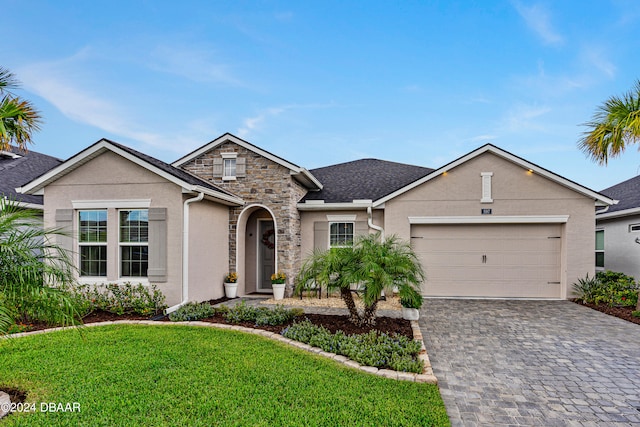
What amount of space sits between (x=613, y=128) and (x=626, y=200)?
221 inches

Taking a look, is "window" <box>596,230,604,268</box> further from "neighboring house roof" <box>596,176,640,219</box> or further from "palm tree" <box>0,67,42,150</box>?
"palm tree" <box>0,67,42,150</box>

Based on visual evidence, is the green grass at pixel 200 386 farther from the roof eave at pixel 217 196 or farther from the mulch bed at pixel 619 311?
the mulch bed at pixel 619 311

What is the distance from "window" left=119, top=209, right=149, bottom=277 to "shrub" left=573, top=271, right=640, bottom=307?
12.4 metres

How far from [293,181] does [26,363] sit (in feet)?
25.7

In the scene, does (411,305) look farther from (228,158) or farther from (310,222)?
(228,158)

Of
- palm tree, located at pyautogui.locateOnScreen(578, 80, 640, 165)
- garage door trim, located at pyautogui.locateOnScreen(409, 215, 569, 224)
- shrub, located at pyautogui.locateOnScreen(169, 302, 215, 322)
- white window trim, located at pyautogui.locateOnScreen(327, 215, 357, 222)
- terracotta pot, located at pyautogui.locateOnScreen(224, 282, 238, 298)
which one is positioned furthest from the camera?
white window trim, located at pyautogui.locateOnScreen(327, 215, 357, 222)

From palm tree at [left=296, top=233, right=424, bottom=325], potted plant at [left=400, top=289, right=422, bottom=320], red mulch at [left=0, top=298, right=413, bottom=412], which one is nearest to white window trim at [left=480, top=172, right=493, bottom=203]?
potted plant at [left=400, top=289, right=422, bottom=320]

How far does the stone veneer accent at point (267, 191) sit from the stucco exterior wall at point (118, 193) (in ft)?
8.36

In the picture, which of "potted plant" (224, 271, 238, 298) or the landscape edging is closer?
the landscape edging

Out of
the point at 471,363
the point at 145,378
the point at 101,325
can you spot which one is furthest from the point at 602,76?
the point at 101,325

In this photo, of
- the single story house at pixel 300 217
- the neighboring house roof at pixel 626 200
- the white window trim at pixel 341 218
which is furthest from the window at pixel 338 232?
the neighboring house roof at pixel 626 200

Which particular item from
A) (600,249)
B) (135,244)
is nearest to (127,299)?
(135,244)

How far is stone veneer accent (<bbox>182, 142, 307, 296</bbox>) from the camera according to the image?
10.6 m

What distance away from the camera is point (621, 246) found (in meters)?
11.5
